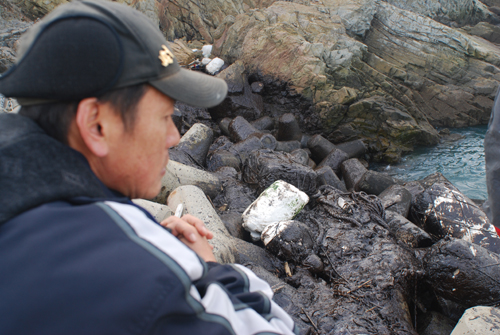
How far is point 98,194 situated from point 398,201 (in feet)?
14.3

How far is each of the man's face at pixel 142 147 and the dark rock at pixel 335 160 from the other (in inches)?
245

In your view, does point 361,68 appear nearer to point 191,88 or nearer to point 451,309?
point 451,309

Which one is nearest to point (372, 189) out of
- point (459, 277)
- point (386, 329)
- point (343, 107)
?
point (459, 277)

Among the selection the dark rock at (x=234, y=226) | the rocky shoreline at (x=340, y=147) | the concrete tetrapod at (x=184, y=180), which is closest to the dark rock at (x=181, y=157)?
the rocky shoreline at (x=340, y=147)

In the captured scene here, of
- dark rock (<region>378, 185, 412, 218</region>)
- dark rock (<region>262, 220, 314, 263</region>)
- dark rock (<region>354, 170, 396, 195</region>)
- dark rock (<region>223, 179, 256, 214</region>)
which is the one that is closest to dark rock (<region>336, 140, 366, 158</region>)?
dark rock (<region>354, 170, 396, 195</region>)

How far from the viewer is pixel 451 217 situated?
3.71 meters

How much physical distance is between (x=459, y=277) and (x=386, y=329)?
0.82 meters

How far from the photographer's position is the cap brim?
86 cm

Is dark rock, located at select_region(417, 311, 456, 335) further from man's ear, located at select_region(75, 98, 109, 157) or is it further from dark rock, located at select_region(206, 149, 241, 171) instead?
dark rock, located at select_region(206, 149, 241, 171)

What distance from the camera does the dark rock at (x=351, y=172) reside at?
619 cm

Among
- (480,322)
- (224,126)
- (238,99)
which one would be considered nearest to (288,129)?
(224,126)

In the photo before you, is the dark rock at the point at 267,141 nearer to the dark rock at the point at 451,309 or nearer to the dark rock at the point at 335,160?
the dark rock at the point at 335,160

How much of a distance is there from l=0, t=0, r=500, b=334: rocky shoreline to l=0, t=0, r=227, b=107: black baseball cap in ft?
6.17

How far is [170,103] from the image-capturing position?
898 mm
